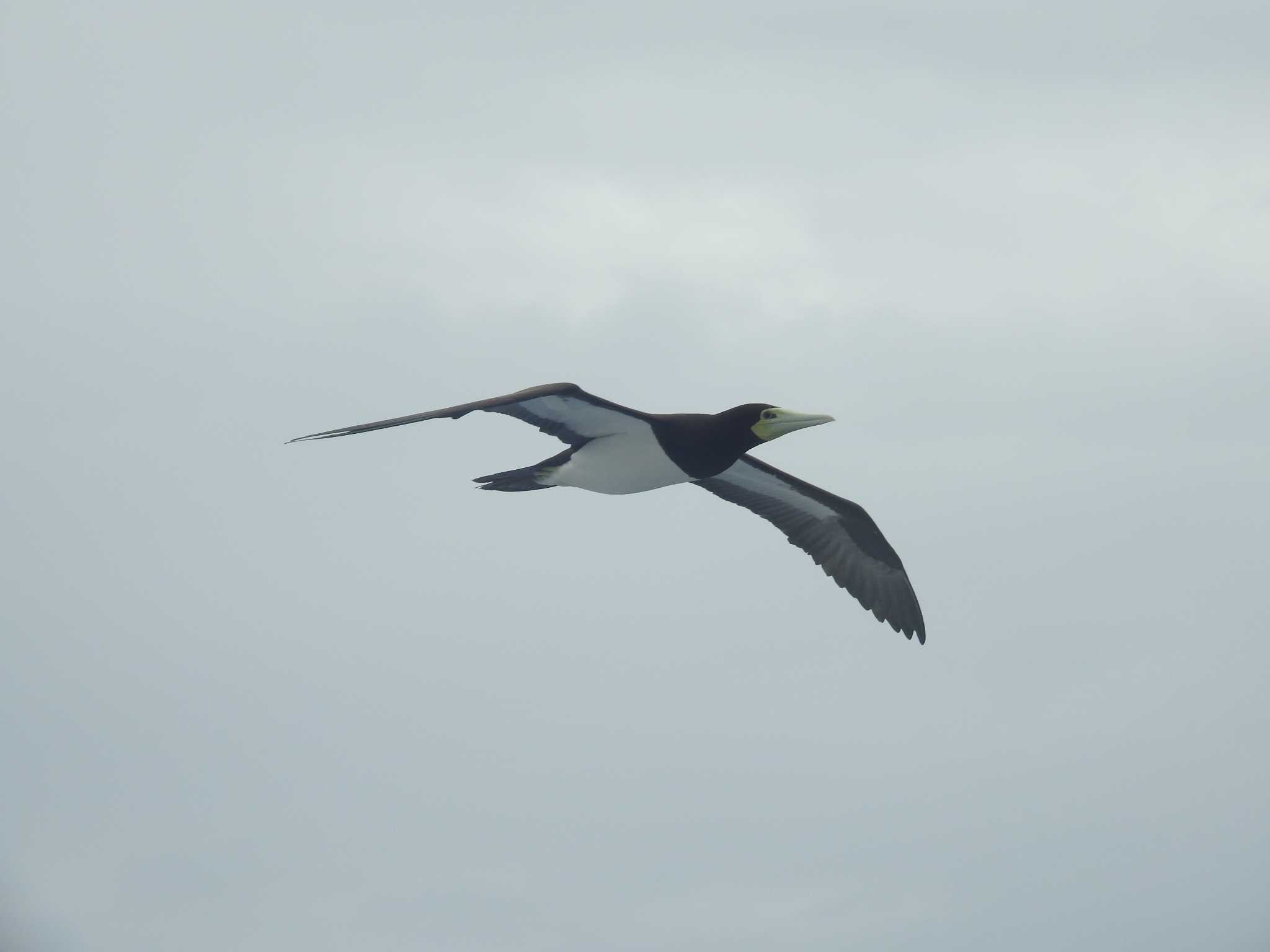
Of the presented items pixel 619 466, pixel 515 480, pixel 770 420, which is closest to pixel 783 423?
pixel 770 420

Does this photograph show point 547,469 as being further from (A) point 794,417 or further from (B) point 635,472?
(A) point 794,417

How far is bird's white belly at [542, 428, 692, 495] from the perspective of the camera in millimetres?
18109

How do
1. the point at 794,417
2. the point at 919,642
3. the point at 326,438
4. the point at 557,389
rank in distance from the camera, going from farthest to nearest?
the point at 919,642 → the point at 794,417 → the point at 557,389 → the point at 326,438

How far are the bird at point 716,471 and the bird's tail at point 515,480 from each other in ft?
0.04

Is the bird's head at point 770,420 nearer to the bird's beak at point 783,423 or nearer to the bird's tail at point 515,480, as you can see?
the bird's beak at point 783,423

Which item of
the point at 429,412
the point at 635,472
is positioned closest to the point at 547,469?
the point at 635,472

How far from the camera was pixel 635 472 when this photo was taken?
1825 cm

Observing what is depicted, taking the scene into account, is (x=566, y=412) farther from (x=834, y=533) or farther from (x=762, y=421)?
(x=834, y=533)

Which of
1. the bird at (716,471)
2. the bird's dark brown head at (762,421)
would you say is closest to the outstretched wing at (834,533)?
the bird at (716,471)

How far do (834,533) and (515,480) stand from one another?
4.86 metres

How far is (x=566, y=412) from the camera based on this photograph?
17328 mm

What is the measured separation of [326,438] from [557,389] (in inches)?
114

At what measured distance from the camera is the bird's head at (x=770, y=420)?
1780 cm

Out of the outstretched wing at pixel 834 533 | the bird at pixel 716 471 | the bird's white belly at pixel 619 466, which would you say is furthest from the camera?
the outstretched wing at pixel 834 533
